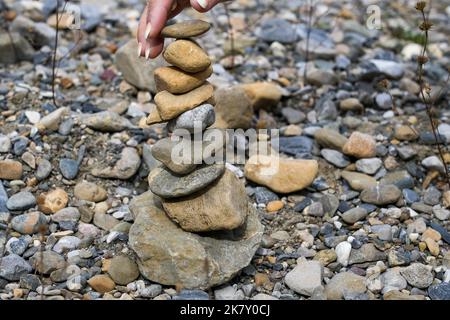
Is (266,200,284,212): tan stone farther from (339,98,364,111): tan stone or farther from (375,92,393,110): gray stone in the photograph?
(375,92,393,110): gray stone

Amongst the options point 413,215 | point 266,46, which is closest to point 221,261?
point 413,215

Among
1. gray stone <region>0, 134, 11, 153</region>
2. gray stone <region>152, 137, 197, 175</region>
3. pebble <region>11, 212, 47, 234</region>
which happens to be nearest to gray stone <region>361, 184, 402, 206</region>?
gray stone <region>152, 137, 197, 175</region>

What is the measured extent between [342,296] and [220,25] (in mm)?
3890

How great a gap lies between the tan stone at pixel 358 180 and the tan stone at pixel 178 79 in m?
1.56

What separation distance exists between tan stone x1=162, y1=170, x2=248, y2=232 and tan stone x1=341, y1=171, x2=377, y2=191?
122 cm

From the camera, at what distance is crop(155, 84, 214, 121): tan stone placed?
136 inches

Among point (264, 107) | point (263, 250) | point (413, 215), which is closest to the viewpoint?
point (263, 250)

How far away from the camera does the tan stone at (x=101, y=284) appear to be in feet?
11.7

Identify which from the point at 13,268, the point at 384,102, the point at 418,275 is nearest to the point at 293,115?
the point at 384,102

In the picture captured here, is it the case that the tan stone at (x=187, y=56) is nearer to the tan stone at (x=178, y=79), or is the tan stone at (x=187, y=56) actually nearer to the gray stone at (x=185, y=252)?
the tan stone at (x=178, y=79)

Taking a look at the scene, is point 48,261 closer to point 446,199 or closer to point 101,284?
point 101,284

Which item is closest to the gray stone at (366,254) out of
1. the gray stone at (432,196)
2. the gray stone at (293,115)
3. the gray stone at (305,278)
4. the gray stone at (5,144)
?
the gray stone at (305,278)

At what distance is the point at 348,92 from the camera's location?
220 inches
